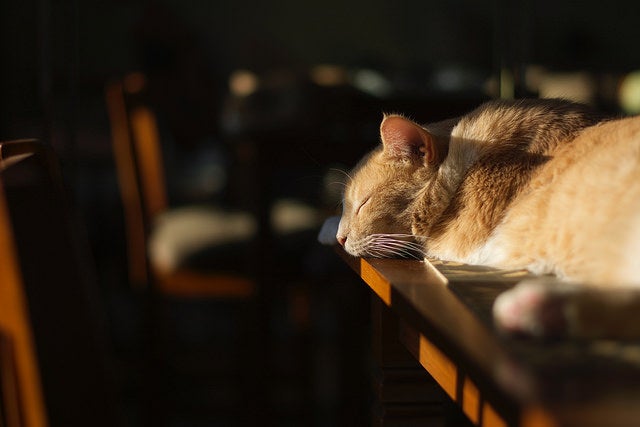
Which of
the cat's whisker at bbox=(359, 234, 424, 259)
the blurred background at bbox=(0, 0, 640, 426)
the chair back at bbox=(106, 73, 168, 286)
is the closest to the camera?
the cat's whisker at bbox=(359, 234, 424, 259)

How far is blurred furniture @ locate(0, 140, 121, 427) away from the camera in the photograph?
0.42 m

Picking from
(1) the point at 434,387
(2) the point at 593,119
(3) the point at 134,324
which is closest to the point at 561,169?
(2) the point at 593,119

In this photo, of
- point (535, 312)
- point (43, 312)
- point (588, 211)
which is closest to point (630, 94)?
point (588, 211)

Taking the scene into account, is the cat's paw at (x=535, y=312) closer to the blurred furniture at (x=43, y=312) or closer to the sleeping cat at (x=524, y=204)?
the sleeping cat at (x=524, y=204)

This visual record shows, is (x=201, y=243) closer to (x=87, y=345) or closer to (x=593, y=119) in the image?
(x=593, y=119)

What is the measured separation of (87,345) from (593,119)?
25.8 inches

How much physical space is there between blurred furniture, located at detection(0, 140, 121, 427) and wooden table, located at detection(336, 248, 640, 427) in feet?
0.82

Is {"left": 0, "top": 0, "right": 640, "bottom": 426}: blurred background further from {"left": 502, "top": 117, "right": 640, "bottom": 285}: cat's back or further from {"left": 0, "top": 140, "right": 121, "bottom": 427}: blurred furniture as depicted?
{"left": 0, "top": 140, "right": 121, "bottom": 427}: blurred furniture

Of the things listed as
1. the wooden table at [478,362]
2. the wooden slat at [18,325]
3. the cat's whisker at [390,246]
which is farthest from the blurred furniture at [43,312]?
the cat's whisker at [390,246]

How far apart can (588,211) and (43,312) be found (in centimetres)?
52

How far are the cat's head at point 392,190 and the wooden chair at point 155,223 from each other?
72 centimetres

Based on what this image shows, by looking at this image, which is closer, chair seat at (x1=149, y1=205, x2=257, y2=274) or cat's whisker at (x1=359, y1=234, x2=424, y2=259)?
cat's whisker at (x1=359, y1=234, x2=424, y2=259)

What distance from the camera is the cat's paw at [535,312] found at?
0.51 m

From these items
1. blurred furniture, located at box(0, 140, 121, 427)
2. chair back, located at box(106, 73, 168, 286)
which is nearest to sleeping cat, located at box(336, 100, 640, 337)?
blurred furniture, located at box(0, 140, 121, 427)
